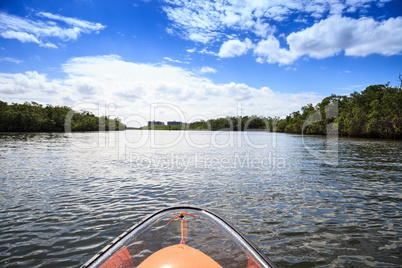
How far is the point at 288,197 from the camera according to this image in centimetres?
848

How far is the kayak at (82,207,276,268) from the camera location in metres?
2.64

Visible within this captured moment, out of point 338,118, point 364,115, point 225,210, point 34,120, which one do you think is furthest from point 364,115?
point 34,120

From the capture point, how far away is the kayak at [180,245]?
2.64 metres

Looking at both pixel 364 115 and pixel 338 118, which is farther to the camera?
pixel 338 118

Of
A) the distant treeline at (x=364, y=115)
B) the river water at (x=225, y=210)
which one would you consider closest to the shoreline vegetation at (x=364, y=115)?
the distant treeline at (x=364, y=115)

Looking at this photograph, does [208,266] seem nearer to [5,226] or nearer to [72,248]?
[72,248]

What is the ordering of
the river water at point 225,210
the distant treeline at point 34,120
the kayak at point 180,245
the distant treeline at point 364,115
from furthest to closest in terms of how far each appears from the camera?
the distant treeline at point 34,120 < the distant treeline at point 364,115 < the river water at point 225,210 < the kayak at point 180,245

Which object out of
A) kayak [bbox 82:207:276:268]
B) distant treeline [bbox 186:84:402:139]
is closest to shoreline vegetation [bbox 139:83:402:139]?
distant treeline [bbox 186:84:402:139]

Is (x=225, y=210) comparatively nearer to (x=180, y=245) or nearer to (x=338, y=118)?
(x=180, y=245)

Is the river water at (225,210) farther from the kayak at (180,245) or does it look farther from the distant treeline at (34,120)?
the distant treeline at (34,120)

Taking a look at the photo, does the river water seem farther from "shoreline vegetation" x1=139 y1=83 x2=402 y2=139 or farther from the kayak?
"shoreline vegetation" x1=139 y1=83 x2=402 y2=139

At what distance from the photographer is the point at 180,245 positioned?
117 inches

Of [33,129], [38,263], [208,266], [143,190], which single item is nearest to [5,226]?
[38,263]

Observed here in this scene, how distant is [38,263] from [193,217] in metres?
3.21
